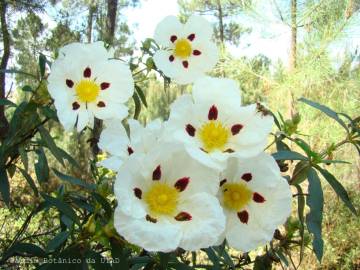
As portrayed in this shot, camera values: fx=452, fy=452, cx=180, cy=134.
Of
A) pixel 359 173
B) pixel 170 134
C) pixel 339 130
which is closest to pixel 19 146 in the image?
pixel 170 134

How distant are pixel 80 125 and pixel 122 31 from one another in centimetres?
852

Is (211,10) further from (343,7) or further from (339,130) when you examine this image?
(339,130)

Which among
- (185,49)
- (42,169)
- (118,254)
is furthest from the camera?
(42,169)

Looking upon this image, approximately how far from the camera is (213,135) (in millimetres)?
498

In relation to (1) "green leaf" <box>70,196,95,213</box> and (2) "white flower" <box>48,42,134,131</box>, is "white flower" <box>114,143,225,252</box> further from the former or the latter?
(1) "green leaf" <box>70,196,95,213</box>

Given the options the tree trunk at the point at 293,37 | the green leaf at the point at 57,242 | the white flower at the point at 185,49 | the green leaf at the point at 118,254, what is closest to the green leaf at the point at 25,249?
the green leaf at the point at 57,242

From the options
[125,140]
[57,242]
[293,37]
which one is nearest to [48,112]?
[125,140]

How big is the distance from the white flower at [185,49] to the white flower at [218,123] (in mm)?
244

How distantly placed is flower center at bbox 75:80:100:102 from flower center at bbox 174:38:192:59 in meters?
0.21

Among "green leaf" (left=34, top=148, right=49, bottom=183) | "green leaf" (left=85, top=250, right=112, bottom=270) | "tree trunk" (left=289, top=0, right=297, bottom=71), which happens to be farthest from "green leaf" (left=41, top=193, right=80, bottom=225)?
"tree trunk" (left=289, top=0, right=297, bottom=71)

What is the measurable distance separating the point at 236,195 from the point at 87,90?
287 millimetres

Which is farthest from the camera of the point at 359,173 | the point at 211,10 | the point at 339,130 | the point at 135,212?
the point at 211,10

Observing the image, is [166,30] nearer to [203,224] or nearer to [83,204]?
[83,204]

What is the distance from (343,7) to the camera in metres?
4.94
